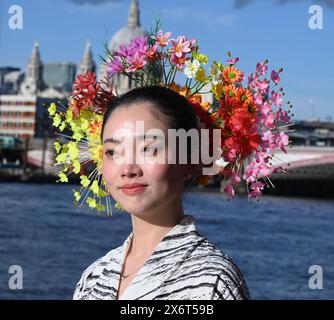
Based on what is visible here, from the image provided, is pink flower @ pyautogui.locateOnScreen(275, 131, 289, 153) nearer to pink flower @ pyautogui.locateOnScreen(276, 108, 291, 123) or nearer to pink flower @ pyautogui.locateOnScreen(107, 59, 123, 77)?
pink flower @ pyautogui.locateOnScreen(276, 108, 291, 123)

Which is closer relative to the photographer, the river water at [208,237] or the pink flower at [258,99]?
the pink flower at [258,99]

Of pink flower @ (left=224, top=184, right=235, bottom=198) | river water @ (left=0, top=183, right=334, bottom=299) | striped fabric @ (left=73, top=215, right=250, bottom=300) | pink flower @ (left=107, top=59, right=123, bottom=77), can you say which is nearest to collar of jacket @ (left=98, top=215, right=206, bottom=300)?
striped fabric @ (left=73, top=215, right=250, bottom=300)

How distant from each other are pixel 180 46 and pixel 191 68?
25 millimetres

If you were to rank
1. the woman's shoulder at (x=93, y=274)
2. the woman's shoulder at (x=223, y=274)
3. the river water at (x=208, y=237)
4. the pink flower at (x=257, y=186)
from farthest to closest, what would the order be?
the river water at (x=208, y=237), the pink flower at (x=257, y=186), the woman's shoulder at (x=93, y=274), the woman's shoulder at (x=223, y=274)

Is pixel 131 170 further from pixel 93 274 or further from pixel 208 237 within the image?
pixel 208 237

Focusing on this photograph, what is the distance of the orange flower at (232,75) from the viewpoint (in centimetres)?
97

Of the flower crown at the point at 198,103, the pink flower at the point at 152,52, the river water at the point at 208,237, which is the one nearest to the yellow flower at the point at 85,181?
the flower crown at the point at 198,103

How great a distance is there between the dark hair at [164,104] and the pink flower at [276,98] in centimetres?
15

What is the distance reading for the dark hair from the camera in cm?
81

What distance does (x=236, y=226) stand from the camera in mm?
12156

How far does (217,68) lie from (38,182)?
19.9 m

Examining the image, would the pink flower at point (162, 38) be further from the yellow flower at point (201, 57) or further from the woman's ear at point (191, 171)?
the woman's ear at point (191, 171)

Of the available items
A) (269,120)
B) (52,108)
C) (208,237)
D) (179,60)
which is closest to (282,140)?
(269,120)
